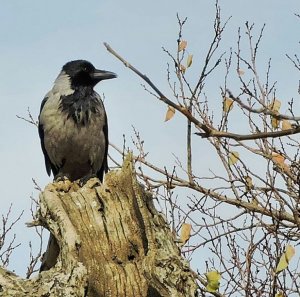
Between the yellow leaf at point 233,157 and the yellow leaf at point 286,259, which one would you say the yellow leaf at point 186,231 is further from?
the yellow leaf at point 286,259

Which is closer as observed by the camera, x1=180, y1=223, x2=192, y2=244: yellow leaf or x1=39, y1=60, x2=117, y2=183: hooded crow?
x1=180, y1=223, x2=192, y2=244: yellow leaf

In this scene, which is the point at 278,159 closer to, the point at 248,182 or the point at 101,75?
the point at 248,182

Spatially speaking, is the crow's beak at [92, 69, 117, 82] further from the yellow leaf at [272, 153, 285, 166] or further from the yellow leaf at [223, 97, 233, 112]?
the yellow leaf at [272, 153, 285, 166]

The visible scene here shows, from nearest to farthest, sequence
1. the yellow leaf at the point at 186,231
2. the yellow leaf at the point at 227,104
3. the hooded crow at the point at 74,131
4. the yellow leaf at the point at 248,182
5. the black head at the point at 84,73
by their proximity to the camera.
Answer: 1. the yellow leaf at the point at 186,231
2. the yellow leaf at the point at 248,182
3. the yellow leaf at the point at 227,104
4. the hooded crow at the point at 74,131
5. the black head at the point at 84,73

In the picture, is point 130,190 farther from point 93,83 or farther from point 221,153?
point 93,83

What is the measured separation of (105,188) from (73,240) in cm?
52

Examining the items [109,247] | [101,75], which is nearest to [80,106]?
[101,75]

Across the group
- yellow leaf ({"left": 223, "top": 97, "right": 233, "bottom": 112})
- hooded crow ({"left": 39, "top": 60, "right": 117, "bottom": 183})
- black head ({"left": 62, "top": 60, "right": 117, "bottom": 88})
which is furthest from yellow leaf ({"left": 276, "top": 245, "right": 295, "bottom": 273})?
black head ({"left": 62, "top": 60, "right": 117, "bottom": 88})

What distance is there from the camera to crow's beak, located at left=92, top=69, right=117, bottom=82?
Result: 334 inches

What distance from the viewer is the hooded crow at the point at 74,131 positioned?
7664 millimetres

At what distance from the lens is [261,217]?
6461 millimetres

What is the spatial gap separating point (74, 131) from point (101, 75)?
3.73ft

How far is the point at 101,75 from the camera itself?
8500 millimetres

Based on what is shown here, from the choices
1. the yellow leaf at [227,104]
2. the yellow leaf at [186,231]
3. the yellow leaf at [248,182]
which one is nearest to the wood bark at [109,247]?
the yellow leaf at [186,231]
